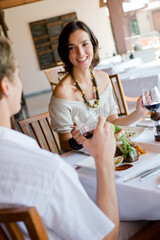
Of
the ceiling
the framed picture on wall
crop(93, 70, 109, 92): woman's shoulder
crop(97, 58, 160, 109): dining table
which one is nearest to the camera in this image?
crop(93, 70, 109, 92): woman's shoulder

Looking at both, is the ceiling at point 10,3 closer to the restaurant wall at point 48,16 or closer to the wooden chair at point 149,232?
the restaurant wall at point 48,16

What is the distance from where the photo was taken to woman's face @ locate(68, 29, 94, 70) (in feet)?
7.11

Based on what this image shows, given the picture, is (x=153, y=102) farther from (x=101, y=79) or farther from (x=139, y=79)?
(x=139, y=79)

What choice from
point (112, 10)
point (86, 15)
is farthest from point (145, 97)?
point (86, 15)

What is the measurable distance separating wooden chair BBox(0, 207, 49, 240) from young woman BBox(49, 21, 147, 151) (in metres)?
1.13

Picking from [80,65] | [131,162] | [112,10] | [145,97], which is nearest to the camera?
[131,162]

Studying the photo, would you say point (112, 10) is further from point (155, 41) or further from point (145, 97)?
point (145, 97)

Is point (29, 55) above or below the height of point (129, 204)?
above

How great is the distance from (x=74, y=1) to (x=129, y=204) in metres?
10.8

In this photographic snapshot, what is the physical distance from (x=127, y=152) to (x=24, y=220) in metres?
0.67

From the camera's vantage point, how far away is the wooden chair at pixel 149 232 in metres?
1.16

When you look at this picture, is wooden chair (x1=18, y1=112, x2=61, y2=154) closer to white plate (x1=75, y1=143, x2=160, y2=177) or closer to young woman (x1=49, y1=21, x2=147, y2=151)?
young woman (x1=49, y1=21, x2=147, y2=151)

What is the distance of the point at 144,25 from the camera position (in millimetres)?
12625

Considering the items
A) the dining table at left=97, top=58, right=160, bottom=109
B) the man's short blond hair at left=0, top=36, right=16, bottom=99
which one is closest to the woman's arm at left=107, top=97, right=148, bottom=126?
the man's short blond hair at left=0, top=36, right=16, bottom=99
